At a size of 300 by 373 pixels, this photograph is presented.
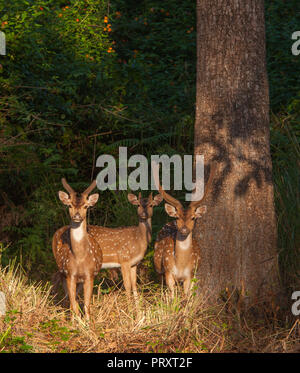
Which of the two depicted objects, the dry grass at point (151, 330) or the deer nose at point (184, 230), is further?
the deer nose at point (184, 230)

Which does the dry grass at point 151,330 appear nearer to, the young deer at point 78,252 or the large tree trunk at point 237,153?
the large tree trunk at point 237,153

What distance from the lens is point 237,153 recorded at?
801cm

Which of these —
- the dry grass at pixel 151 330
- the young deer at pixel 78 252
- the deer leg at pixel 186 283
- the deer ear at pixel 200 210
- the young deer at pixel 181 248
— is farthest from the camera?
the deer leg at pixel 186 283

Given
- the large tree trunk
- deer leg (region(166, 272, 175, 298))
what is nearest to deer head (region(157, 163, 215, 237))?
the large tree trunk

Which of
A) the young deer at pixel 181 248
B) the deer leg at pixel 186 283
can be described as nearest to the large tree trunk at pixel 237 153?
the young deer at pixel 181 248

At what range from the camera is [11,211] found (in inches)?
466

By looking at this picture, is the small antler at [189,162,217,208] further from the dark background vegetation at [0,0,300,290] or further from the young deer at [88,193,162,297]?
the young deer at [88,193,162,297]

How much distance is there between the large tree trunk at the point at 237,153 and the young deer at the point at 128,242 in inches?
74.8

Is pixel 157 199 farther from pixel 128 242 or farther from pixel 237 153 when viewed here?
pixel 237 153

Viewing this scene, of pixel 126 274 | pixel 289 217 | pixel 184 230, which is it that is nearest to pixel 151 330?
pixel 184 230

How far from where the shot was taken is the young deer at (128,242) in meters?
9.89

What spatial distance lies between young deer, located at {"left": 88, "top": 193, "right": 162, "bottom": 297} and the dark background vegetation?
0.51 metres

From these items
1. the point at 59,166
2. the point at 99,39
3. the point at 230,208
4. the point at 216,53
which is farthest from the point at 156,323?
the point at 99,39

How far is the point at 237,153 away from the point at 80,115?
19.1ft
